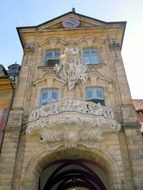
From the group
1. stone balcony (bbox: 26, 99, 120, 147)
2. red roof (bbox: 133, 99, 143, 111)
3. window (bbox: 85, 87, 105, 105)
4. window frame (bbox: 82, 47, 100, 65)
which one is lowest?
stone balcony (bbox: 26, 99, 120, 147)

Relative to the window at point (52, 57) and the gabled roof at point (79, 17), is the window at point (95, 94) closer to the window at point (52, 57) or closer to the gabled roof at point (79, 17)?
the window at point (52, 57)

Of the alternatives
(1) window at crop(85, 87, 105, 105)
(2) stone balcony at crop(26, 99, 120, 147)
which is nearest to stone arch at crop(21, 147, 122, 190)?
(2) stone balcony at crop(26, 99, 120, 147)

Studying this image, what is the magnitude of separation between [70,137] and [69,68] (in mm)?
4916

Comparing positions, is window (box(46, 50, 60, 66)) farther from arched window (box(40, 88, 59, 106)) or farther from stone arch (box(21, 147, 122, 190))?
stone arch (box(21, 147, 122, 190))

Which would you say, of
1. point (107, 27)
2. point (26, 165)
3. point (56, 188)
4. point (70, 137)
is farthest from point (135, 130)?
point (107, 27)

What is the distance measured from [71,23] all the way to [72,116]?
32.7 ft

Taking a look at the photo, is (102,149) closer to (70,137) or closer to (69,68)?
(70,137)

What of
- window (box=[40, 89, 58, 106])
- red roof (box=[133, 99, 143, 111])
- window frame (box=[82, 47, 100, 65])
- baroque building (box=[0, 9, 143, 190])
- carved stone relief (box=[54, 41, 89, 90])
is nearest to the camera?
baroque building (box=[0, 9, 143, 190])

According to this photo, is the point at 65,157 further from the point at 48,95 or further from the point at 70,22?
the point at 70,22

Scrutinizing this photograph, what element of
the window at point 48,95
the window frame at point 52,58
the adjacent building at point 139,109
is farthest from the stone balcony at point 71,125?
the window frame at point 52,58

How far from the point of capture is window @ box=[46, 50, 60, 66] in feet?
51.7

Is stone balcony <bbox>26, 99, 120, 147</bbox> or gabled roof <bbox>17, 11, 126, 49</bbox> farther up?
gabled roof <bbox>17, 11, 126, 49</bbox>

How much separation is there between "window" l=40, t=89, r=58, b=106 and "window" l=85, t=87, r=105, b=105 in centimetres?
176

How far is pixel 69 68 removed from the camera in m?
14.1
